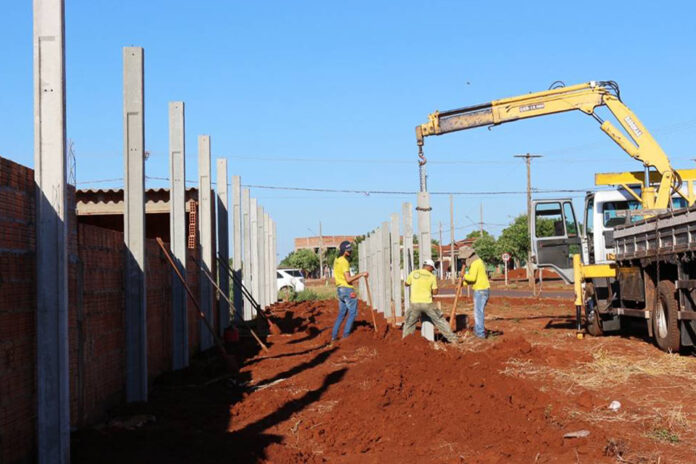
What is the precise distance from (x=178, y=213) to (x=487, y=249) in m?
71.7

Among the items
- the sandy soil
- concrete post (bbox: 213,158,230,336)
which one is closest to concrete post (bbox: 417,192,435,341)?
the sandy soil

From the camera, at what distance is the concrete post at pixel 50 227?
248 inches

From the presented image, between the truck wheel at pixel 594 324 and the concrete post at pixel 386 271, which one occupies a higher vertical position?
the concrete post at pixel 386 271

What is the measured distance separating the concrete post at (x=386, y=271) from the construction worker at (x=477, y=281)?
4390mm

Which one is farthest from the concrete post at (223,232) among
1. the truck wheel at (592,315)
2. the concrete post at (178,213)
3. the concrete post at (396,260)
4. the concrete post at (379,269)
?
the truck wheel at (592,315)

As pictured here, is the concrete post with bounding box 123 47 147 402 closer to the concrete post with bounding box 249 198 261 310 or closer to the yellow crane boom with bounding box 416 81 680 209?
the yellow crane boom with bounding box 416 81 680 209

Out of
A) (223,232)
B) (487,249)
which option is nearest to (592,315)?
(223,232)

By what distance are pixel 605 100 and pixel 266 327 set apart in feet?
30.6

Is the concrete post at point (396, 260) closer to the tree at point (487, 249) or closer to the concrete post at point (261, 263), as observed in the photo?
the concrete post at point (261, 263)

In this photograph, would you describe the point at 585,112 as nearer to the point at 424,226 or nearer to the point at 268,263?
the point at 424,226

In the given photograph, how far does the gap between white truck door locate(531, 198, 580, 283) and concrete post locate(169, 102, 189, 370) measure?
27.3ft

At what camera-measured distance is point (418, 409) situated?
9.31 metres

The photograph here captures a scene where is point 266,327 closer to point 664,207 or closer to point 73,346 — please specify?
point 664,207

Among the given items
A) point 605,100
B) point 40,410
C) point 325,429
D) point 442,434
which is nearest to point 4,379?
point 40,410
